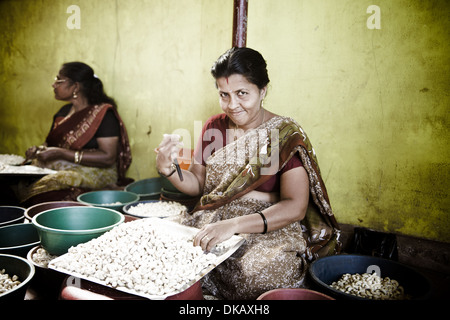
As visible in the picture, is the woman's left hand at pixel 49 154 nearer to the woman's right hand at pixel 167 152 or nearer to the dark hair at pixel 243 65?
the woman's right hand at pixel 167 152

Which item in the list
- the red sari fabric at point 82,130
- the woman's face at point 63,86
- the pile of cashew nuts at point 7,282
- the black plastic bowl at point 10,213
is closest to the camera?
the pile of cashew nuts at point 7,282

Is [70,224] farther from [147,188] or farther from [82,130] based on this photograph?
[82,130]

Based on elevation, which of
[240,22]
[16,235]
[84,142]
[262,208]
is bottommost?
[16,235]

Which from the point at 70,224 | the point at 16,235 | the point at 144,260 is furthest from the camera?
the point at 16,235

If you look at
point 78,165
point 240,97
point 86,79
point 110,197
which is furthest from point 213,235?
point 86,79

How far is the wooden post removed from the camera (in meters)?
2.61

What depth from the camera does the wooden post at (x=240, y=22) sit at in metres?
2.61

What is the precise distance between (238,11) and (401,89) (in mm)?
1363

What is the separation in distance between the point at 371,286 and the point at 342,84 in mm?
1395

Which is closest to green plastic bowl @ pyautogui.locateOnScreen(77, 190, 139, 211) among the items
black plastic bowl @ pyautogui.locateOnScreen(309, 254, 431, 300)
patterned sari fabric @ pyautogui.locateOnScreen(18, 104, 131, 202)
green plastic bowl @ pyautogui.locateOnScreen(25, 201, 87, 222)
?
patterned sari fabric @ pyautogui.locateOnScreen(18, 104, 131, 202)

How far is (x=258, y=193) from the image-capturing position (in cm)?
188

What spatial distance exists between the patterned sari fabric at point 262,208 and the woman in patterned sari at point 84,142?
1584mm

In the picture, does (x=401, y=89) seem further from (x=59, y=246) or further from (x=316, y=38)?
(x=59, y=246)

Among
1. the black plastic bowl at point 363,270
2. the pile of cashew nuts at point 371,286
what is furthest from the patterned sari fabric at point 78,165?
the pile of cashew nuts at point 371,286
